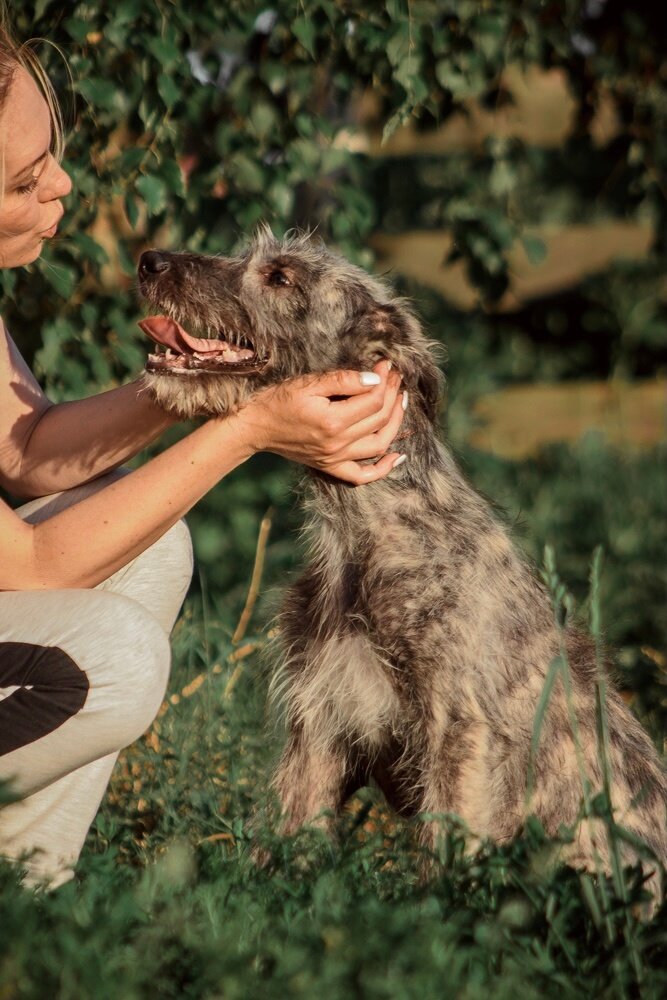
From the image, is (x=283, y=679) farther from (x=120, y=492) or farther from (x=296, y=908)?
(x=296, y=908)

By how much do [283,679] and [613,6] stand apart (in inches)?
143

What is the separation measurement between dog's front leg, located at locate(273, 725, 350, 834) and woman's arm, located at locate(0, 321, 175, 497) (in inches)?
38.4

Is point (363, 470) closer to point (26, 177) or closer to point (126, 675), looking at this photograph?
point (126, 675)

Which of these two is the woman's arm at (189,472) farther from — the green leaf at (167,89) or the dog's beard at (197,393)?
the green leaf at (167,89)

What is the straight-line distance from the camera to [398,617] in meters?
3.32

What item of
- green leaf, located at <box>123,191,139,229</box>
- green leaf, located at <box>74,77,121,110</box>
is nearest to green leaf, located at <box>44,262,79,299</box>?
green leaf, located at <box>123,191,139,229</box>

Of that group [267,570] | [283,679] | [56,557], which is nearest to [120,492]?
[56,557]

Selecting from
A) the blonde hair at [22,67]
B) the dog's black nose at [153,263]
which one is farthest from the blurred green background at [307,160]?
the dog's black nose at [153,263]

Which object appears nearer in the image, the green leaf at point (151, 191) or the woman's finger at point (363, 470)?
the woman's finger at point (363, 470)

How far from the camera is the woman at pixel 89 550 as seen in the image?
305cm

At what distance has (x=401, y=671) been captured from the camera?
3314 mm

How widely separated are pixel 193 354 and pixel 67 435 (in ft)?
1.73

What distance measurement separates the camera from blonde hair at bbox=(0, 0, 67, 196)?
10.9 ft

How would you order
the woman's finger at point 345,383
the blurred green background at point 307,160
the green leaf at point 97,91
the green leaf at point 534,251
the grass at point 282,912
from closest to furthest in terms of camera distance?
the grass at point 282,912 → the woman's finger at point 345,383 → the green leaf at point 97,91 → the blurred green background at point 307,160 → the green leaf at point 534,251
